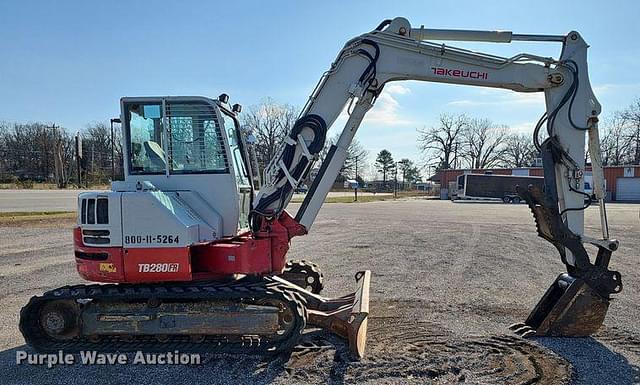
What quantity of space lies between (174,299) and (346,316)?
2.11 m

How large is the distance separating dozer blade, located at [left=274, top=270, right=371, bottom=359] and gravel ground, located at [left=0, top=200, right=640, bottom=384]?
182 millimetres

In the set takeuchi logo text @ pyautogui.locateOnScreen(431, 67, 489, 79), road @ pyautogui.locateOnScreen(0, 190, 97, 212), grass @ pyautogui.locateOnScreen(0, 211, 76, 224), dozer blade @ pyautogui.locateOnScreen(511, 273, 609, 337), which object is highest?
takeuchi logo text @ pyautogui.locateOnScreen(431, 67, 489, 79)

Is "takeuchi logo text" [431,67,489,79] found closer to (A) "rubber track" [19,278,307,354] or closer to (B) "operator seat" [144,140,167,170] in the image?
(A) "rubber track" [19,278,307,354]

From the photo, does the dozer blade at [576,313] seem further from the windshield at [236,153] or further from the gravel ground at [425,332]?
the windshield at [236,153]

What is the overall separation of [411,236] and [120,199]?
12916 mm

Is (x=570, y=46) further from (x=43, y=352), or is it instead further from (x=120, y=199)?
(x=43, y=352)

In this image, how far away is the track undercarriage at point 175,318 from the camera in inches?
208

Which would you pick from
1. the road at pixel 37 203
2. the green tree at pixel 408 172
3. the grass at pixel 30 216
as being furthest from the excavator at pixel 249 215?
the green tree at pixel 408 172

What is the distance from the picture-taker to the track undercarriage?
5293 mm

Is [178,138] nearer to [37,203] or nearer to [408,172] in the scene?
[37,203]

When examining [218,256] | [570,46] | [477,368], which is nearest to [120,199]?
[218,256]

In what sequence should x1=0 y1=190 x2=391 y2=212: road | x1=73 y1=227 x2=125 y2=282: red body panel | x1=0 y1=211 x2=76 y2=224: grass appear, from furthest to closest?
x1=0 y1=190 x2=391 y2=212: road < x1=0 y1=211 x2=76 y2=224: grass < x1=73 y1=227 x2=125 y2=282: red body panel

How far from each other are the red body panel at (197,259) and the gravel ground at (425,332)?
1032mm

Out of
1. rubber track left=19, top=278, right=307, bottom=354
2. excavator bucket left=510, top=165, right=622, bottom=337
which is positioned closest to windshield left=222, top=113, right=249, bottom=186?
rubber track left=19, top=278, right=307, bottom=354
